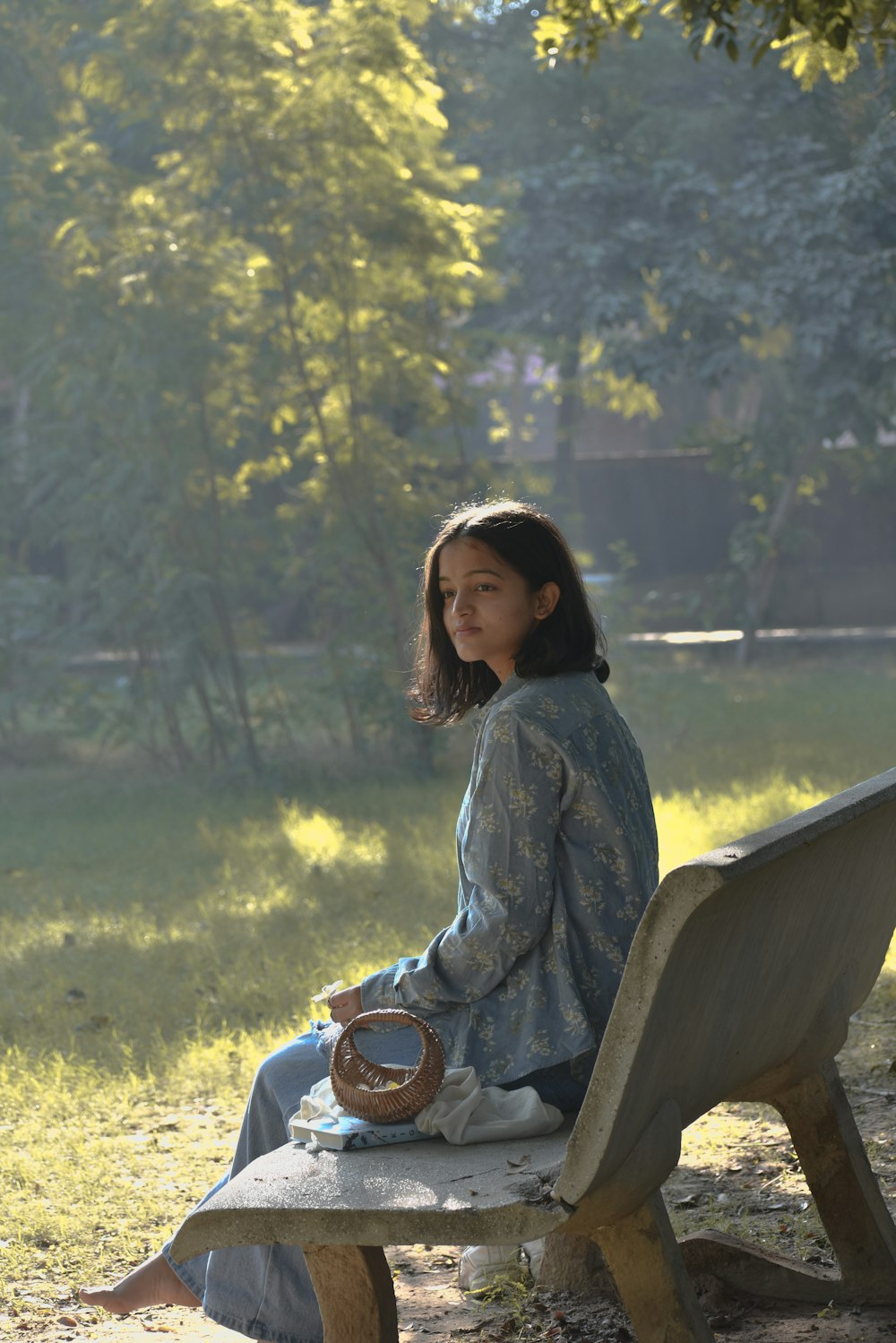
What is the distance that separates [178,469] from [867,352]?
881cm

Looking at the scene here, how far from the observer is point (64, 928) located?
8258 millimetres

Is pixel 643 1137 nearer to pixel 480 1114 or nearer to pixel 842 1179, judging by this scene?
pixel 480 1114

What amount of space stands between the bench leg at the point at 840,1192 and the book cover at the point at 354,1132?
0.87 meters

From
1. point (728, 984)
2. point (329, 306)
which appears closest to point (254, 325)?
point (329, 306)

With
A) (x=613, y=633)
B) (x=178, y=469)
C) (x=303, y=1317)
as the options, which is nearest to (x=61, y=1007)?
(x=303, y=1317)

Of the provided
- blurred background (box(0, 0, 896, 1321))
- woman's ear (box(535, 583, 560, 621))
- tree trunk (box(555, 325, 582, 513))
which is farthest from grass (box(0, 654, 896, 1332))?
tree trunk (box(555, 325, 582, 513))

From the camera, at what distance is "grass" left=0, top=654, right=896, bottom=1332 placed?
4.75 meters

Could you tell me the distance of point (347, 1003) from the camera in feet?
9.91

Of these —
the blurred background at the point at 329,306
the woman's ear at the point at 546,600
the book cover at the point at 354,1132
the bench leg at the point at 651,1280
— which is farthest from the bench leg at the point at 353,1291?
the blurred background at the point at 329,306

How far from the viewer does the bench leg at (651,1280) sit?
257 centimetres

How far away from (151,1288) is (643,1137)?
47.9 inches

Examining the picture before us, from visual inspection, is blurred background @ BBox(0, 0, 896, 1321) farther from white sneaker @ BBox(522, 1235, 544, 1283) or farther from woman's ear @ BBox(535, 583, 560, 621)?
woman's ear @ BBox(535, 583, 560, 621)

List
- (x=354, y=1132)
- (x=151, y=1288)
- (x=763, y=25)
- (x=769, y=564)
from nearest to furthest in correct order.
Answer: (x=354, y=1132) < (x=151, y=1288) < (x=763, y=25) < (x=769, y=564)

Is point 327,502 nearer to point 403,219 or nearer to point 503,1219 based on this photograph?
point 403,219
